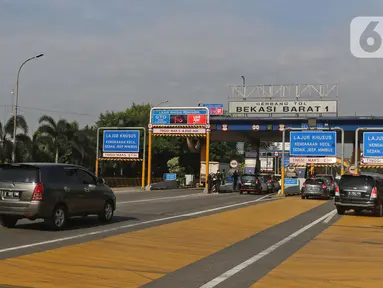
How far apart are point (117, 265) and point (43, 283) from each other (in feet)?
5.61

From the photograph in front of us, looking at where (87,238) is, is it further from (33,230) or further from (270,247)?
(270,247)

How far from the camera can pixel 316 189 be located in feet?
109

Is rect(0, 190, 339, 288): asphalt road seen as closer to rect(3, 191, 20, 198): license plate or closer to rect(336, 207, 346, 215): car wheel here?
rect(3, 191, 20, 198): license plate

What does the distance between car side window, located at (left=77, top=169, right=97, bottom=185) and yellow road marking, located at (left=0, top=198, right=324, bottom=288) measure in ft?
7.24

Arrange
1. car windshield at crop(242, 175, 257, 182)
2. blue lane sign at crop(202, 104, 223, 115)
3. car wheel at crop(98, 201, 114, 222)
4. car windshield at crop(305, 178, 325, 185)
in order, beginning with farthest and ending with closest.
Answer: blue lane sign at crop(202, 104, 223, 115)
car windshield at crop(242, 175, 257, 182)
car windshield at crop(305, 178, 325, 185)
car wheel at crop(98, 201, 114, 222)

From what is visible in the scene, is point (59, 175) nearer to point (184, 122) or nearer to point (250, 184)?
point (184, 122)

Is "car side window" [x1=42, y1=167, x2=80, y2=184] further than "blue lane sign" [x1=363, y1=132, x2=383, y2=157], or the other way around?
"blue lane sign" [x1=363, y1=132, x2=383, y2=157]

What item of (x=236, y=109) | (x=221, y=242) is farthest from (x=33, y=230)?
(x=236, y=109)

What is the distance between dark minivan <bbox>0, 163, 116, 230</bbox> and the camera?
41.9 ft

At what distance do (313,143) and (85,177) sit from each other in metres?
26.1

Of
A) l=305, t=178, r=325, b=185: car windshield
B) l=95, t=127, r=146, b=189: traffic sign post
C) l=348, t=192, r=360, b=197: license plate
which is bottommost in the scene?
l=348, t=192, r=360, b=197: license plate

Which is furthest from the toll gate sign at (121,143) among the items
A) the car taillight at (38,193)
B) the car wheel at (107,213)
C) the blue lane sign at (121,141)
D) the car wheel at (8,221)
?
the car taillight at (38,193)

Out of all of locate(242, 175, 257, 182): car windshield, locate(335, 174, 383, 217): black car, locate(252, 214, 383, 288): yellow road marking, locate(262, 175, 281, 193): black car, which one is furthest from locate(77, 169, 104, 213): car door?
locate(262, 175, 281, 193): black car

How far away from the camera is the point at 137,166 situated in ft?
206
